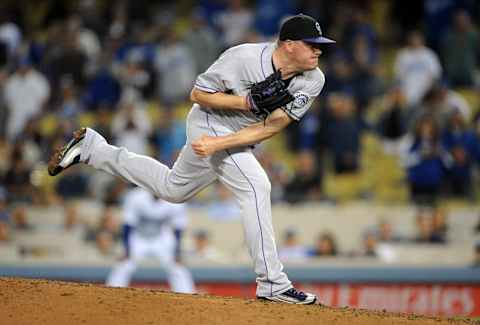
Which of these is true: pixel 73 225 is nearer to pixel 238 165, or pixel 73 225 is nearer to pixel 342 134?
pixel 342 134

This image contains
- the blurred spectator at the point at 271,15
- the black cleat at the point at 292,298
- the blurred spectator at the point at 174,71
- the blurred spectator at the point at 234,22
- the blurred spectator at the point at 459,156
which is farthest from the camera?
the blurred spectator at the point at 234,22

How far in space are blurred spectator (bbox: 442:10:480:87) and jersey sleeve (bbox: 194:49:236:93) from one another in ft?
26.4

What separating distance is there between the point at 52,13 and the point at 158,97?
2482mm

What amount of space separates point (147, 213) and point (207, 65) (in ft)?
9.96

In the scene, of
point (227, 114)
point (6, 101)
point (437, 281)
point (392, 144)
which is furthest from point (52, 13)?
point (227, 114)

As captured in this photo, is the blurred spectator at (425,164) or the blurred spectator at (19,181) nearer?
the blurred spectator at (425,164)

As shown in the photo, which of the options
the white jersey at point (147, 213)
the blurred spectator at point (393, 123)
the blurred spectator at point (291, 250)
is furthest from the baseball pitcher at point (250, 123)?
the blurred spectator at point (393, 123)

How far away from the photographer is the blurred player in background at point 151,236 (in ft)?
39.4

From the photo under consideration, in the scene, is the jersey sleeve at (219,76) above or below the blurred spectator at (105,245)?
above

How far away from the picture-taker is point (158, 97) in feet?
49.8

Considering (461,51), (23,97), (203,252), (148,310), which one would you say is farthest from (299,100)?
(23,97)

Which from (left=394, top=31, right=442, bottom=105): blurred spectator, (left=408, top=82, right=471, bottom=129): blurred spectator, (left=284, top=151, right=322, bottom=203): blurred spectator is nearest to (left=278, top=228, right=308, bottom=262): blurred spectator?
(left=284, top=151, right=322, bottom=203): blurred spectator

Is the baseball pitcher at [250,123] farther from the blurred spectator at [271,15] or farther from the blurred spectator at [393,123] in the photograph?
the blurred spectator at [271,15]

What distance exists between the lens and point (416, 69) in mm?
14250
